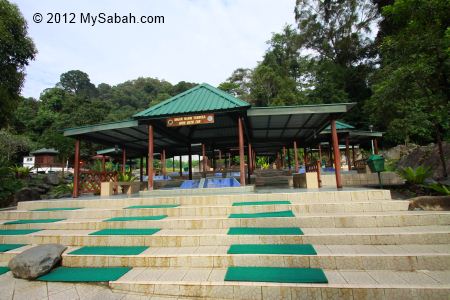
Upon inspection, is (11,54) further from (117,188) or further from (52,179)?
(52,179)

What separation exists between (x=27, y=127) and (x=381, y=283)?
2178 inches

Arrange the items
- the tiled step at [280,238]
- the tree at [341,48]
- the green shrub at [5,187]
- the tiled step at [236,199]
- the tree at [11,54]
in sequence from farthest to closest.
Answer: the tree at [341,48], the green shrub at [5,187], the tree at [11,54], the tiled step at [236,199], the tiled step at [280,238]

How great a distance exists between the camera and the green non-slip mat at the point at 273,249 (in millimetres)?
3875

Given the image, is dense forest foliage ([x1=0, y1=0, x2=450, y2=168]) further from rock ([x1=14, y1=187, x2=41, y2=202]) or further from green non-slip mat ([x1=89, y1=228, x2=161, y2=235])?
green non-slip mat ([x1=89, y1=228, x2=161, y2=235])

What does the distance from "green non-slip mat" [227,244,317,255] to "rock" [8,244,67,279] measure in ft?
10.3

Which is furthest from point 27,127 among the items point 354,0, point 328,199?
point 354,0

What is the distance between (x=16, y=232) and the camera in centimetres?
593

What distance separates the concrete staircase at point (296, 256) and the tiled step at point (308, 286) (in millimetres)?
11

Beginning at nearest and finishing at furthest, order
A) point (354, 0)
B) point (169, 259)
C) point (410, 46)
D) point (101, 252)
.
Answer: point (169, 259) → point (101, 252) → point (410, 46) → point (354, 0)

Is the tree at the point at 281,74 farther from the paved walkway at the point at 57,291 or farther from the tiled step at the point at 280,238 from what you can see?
the paved walkway at the point at 57,291

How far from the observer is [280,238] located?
172 inches

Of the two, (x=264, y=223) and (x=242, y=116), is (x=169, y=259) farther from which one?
(x=242, y=116)

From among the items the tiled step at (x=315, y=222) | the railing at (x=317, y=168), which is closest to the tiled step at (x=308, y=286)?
the tiled step at (x=315, y=222)

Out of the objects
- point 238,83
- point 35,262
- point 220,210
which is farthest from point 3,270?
point 238,83
